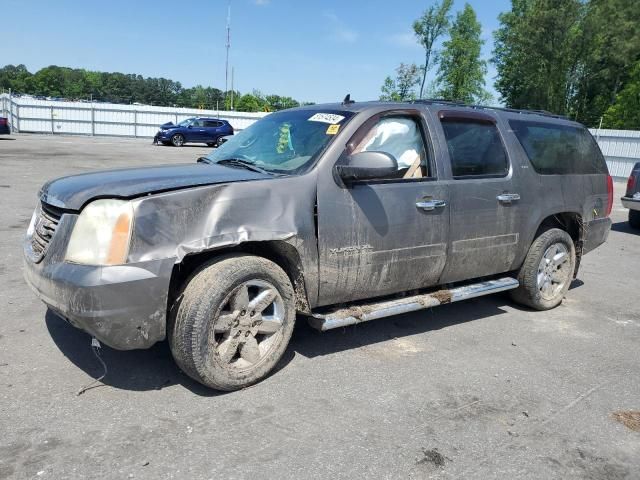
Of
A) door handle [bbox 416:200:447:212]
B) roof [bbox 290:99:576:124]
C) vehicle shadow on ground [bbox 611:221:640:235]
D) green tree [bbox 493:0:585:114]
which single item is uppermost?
green tree [bbox 493:0:585:114]

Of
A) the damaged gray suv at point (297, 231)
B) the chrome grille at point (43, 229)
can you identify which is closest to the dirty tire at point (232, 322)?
the damaged gray suv at point (297, 231)

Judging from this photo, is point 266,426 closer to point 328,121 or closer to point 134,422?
point 134,422

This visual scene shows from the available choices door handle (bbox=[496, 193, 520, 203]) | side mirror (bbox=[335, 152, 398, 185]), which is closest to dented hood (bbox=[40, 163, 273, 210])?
side mirror (bbox=[335, 152, 398, 185])

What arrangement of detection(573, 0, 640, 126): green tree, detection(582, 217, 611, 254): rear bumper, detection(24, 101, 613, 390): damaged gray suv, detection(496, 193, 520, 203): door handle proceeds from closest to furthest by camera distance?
detection(24, 101, 613, 390): damaged gray suv < detection(496, 193, 520, 203): door handle < detection(582, 217, 611, 254): rear bumper < detection(573, 0, 640, 126): green tree

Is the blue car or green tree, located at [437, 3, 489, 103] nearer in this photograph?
the blue car

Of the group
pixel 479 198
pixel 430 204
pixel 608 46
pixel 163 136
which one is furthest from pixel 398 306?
pixel 608 46

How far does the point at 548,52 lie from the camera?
44.8 meters

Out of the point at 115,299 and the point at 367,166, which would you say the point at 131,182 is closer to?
the point at 115,299

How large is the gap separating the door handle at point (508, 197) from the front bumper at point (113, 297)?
2.89 metres

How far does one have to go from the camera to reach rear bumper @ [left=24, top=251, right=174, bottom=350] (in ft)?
9.49

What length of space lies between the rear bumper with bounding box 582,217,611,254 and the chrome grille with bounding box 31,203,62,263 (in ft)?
16.2

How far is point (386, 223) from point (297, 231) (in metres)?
0.74

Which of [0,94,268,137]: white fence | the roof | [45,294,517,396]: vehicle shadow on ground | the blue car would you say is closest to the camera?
[45,294,517,396]: vehicle shadow on ground

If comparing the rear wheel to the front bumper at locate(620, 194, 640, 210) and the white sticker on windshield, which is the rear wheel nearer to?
the front bumper at locate(620, 194, 640, 210)
